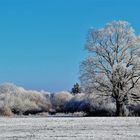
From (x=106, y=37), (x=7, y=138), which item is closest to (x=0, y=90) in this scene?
(x=106, y=37)

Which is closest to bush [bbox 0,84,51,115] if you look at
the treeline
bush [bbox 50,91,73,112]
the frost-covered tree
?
the treeline

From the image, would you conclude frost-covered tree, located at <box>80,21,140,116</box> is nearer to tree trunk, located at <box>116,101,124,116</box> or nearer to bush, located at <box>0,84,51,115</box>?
tree trunk, located at <box>116,101,124,116</box>

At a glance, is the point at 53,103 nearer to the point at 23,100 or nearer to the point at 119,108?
the point at 23,100

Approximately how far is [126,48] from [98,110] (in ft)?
27.2

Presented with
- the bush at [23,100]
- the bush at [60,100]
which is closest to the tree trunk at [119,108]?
the bush at [23,100]

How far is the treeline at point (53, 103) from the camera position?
4942 cm

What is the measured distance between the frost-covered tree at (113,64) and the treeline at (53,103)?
1.42m

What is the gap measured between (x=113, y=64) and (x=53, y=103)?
17.8 meters

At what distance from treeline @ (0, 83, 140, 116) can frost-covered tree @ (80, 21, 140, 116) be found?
1.42 metres

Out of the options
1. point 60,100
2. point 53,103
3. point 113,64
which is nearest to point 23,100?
point 53,103

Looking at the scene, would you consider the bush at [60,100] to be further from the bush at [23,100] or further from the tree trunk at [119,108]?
the tree trunk at [119,108]

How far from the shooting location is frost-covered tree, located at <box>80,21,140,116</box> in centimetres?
4753

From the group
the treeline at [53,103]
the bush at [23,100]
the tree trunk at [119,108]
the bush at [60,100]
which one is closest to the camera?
the tree trunk at [119,108]

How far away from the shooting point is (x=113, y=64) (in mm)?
48062
